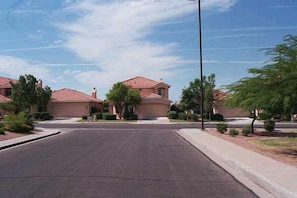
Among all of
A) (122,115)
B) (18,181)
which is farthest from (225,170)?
(122,115)

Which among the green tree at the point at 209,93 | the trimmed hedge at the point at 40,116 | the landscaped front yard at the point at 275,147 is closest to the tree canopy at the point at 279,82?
the landscaped front yard at the point at 275,147

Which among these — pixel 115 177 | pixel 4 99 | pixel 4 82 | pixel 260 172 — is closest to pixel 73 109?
pixel 4 99

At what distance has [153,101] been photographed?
69.6 metres

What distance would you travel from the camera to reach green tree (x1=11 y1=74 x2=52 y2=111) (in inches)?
2552

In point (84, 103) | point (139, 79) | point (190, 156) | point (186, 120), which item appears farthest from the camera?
point (139, 79)

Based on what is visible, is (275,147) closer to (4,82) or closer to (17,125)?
(17,125)

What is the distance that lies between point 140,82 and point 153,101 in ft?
28.3

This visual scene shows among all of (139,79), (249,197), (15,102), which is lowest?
(249,197)

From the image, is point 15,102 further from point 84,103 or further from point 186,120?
point 186,120

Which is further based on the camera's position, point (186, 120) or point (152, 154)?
point (186, 120)

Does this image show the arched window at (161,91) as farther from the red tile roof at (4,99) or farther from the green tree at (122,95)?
the red tile roof at (4,99)

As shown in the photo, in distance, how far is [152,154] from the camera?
1798 cm

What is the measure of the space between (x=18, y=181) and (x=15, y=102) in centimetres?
5677

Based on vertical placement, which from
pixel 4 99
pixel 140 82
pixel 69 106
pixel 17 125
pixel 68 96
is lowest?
pixel 17 125
